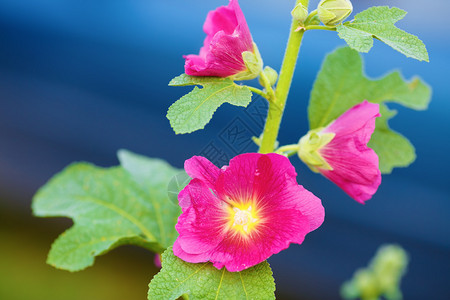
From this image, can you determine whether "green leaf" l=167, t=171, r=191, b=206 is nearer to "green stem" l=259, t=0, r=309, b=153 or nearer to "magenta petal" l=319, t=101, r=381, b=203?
"green stem" l=259, t=0, r=309, b=153

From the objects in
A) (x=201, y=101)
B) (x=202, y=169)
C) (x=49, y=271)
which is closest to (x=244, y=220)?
(x=202, y=169)

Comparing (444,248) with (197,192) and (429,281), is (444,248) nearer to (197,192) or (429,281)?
(429,281)

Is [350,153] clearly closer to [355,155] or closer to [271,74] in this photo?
[355,155]

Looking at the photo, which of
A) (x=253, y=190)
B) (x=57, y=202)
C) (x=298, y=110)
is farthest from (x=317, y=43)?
(x=253, y=190)

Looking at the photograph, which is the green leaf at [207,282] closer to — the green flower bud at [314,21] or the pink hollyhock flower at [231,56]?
the pink hollyhock flower at [231,56]

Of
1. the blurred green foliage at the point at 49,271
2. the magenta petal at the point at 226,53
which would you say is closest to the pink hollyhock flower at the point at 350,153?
the magenta petal at the point at 226,53
